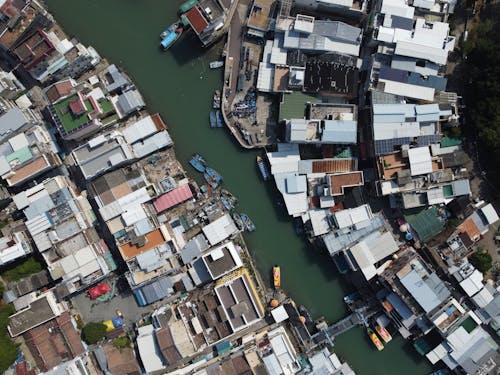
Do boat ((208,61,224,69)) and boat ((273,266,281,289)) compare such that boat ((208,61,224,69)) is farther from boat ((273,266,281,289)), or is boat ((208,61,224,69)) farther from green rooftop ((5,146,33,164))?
boat ((273,266,281,289))

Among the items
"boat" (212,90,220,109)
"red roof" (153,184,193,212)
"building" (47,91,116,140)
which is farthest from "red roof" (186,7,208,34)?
"red roof" (153,184,193,212)

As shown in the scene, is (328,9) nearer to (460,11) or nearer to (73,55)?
(460,11)

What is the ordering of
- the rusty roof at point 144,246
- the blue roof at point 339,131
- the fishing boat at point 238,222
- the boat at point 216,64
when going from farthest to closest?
the boat at point 216,64 < the fishing boat at point 238,222 < the rusty roof at point 144,246 < the blue roof at point 339,131

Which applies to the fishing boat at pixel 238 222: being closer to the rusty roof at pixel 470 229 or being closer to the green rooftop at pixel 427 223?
the green rooftop at pixel 427 223

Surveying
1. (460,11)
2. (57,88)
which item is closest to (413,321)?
(460,11)

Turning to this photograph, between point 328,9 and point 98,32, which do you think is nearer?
point 328,9

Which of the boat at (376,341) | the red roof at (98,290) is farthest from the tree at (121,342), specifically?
the boat at (376,341)
